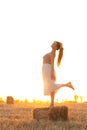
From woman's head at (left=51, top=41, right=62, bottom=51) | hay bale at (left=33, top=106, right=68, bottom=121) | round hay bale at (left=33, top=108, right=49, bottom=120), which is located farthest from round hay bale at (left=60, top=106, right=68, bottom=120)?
woman's head at (left=51, top=41, right=62, bottom=51)

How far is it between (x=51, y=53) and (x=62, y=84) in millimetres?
866

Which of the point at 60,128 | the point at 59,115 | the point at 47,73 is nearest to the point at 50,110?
the point at 59,115

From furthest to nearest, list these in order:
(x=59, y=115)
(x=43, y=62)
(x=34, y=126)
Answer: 1. (x=43, y=62)
2. (x=59, y=115)
3. (x=34, y=126)

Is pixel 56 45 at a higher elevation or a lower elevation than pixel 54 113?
higher

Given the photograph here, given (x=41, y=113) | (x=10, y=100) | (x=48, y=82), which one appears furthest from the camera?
(x=10, y=100)

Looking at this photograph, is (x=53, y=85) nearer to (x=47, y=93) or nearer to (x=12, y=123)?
(x=47, y=93)

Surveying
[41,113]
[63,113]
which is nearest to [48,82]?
[41,113]

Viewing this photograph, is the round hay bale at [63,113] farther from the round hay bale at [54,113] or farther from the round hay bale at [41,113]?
the round hay bale at [41,113]

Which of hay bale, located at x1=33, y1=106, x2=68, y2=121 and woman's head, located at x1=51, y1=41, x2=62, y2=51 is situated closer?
hay bale, located at x1=33, y1=106, x2=68, y2=121

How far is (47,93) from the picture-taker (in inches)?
437

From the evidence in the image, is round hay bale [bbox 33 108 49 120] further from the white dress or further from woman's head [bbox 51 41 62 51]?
woman's head [bbox 51 41 62 51]

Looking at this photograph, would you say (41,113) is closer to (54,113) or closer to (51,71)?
(54,113)

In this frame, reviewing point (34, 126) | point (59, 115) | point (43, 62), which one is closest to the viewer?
point (34, 126)

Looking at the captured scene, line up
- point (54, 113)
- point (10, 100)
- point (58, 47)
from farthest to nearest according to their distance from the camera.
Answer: point (10, 100) < point (58, 47) < point (54, 113)
